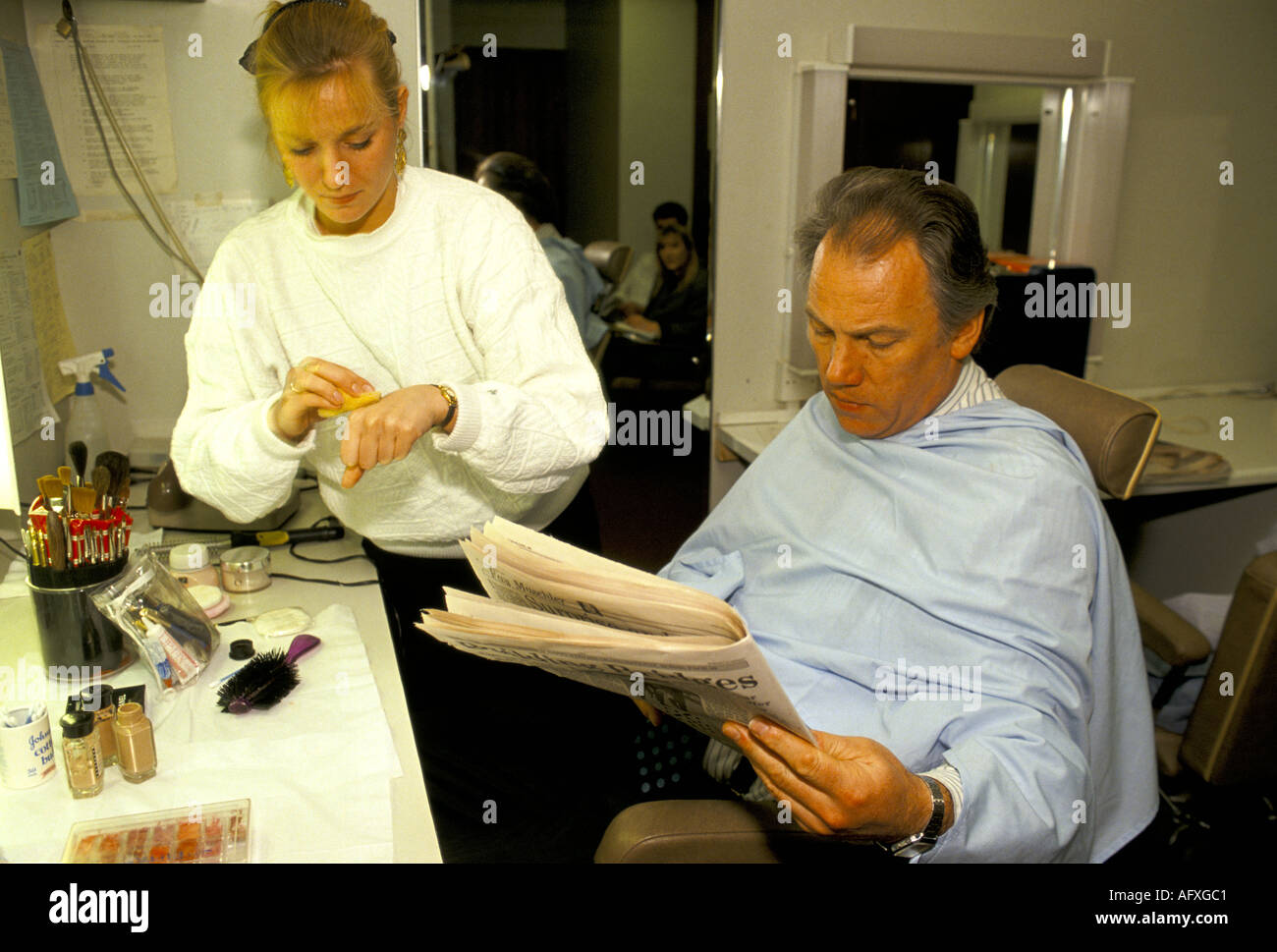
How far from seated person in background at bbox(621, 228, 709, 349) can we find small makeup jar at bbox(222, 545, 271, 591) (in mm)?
993

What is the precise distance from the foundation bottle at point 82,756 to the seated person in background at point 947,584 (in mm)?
702

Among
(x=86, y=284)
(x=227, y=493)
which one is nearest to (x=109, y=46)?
(x=86, y=284)

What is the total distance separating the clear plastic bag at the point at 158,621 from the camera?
128 centimetres

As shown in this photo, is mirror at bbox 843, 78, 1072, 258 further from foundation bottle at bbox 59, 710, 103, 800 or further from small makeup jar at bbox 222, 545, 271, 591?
foundation bottle at bbox 59, 710, 103, 800

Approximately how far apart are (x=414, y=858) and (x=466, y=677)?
77cm

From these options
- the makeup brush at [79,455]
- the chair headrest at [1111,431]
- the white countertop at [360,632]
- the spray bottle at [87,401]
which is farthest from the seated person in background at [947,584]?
the spray bottle at [87,401]

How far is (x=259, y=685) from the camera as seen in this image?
1272mm

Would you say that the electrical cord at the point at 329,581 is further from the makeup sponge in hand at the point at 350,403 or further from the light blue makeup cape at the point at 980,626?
the light blue makeup cape at the point at 980,626

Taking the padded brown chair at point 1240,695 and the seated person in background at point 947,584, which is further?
the padded brown chair at point 1240,695

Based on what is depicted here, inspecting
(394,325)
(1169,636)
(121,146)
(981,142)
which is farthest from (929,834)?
(981,142)

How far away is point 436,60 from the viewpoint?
6.45 feet

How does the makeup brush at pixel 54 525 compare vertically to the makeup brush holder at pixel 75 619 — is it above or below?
above

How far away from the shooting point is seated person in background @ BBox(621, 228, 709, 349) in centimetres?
225

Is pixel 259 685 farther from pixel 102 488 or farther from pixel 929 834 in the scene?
pixel 929 834
